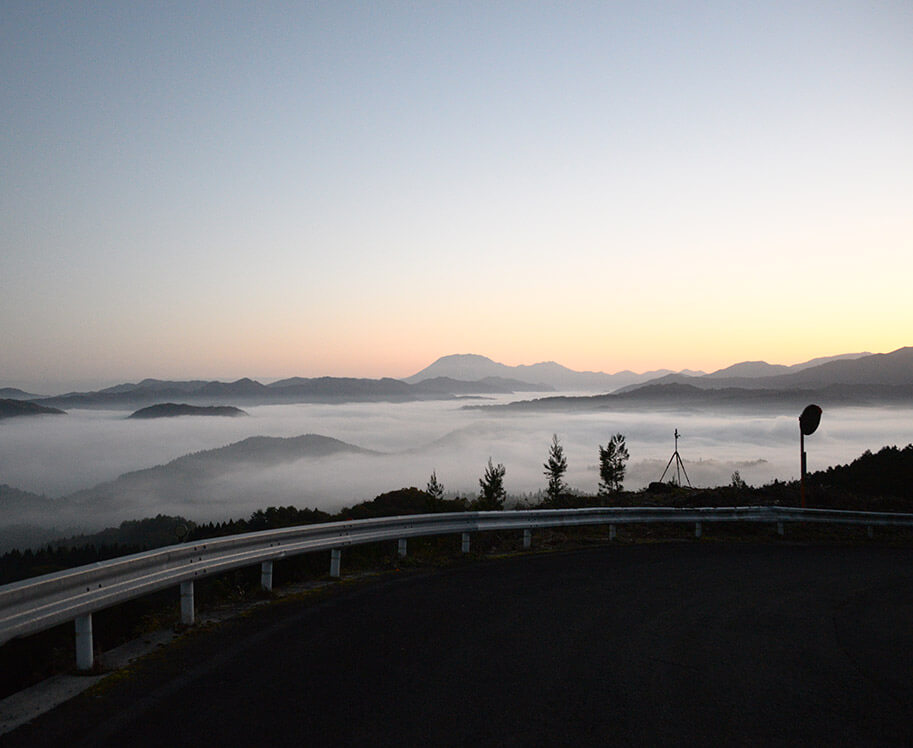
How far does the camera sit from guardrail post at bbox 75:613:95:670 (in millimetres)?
6027

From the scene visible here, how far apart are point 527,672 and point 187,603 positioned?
385 centimetres

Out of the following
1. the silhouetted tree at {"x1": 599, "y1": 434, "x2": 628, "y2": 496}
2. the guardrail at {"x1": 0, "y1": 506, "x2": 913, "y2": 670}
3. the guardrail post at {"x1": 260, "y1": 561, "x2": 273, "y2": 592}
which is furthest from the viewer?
the silhouetted tree at {"x1": 599, "y1": 434, "x2": 628, "y2": 496}

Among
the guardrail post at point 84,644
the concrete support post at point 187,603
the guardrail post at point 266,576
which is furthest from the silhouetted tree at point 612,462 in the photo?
the guardrail post at point 84,644

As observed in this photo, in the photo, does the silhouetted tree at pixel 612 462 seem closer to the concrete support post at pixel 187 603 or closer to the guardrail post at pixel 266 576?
the guardrail post at pixel 266 576

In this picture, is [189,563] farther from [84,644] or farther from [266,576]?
[266,576]

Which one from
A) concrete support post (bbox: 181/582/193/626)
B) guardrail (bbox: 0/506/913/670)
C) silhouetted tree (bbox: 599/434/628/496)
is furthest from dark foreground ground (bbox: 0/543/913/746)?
silhouetted tree (bbox: 599/434/628/496)

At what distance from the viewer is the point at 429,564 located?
12000 mm

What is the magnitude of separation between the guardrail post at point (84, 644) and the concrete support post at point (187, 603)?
4.65ft

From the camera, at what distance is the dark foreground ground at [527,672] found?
4.69 metres

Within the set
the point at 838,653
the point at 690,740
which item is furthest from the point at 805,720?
the point at 838,653

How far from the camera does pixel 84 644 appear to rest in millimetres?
6086

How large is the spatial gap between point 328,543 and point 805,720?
6617mm

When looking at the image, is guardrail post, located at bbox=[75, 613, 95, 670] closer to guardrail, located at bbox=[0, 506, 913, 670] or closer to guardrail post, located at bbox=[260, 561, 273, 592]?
guardrail, located at bbox=[0, 506, 913, 670]

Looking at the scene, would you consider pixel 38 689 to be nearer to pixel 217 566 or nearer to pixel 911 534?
pixel 217 566
